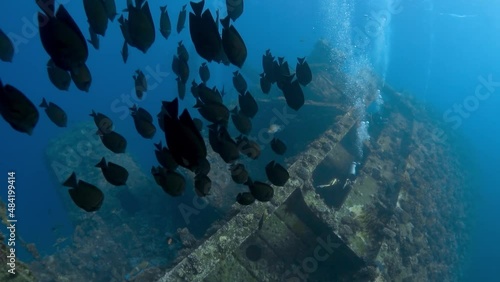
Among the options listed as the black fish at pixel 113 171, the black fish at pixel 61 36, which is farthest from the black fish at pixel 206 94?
the black fish at pixel 61 36

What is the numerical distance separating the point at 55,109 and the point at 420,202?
495 inches

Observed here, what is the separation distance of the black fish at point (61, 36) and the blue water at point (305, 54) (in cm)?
672

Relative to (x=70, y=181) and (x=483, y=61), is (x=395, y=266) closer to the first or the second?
(x=70, y=181)

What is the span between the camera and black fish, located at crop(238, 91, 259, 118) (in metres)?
4.25

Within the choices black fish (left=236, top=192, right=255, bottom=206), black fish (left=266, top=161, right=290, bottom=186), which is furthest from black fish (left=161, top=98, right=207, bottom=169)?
black fish (left=266, top=161, right=290, bottom=186)

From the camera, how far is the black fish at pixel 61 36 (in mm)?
2305

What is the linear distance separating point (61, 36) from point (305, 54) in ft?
263

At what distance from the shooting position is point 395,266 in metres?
8.48

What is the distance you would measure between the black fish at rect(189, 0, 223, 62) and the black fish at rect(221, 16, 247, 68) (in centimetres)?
6

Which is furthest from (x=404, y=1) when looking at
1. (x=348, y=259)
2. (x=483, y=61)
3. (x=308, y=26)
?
(x=348, y=259)

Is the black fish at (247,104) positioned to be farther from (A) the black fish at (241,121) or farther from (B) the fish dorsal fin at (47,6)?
(B) the fish dorsal fin at (47,6)

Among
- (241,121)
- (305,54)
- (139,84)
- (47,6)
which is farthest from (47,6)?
(305,54)

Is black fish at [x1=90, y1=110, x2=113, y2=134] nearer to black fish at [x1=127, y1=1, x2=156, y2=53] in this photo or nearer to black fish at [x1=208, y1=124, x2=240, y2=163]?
black fish at [x1=127, y1=1, x2=156, y2=53]

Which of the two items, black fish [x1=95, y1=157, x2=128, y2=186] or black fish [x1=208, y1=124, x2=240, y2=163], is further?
black fish [x1=208, y1=124, x2=240, y2=163]
